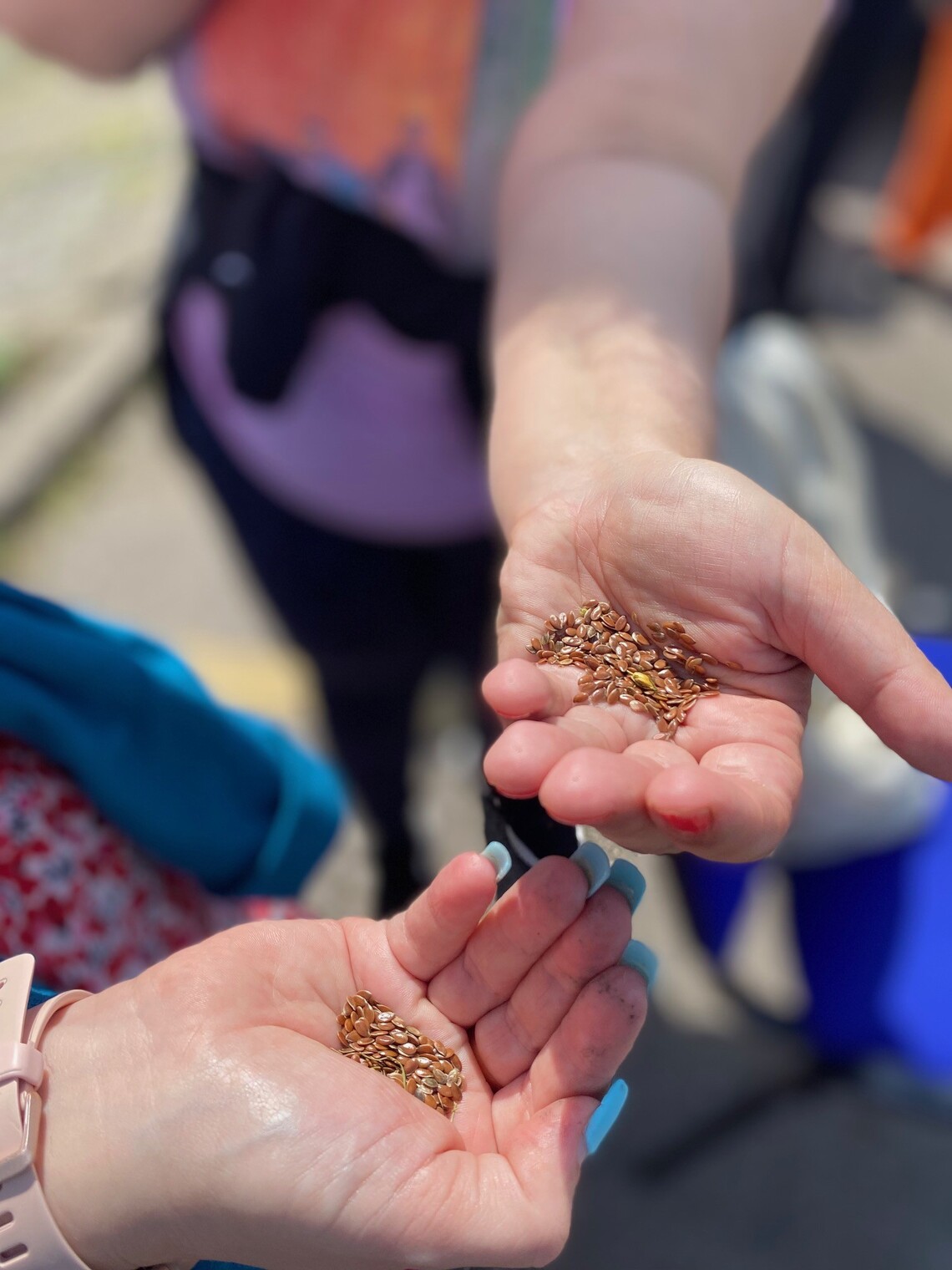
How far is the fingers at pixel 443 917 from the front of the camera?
→ 3.55 feet

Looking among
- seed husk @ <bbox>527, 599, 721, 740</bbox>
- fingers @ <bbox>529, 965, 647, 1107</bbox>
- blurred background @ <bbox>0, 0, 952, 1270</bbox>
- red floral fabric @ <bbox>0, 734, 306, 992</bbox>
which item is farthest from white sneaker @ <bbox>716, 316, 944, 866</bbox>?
red floral fabric @ <bbox>0, 734, 306, 992</bbox>

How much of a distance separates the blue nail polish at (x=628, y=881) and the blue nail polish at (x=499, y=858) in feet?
0.34

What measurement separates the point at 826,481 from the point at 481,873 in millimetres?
1520

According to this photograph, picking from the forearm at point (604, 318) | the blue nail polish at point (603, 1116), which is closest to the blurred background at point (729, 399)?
the blue nail polish at point (603, 1116)

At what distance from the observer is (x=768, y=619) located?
3.86 ft

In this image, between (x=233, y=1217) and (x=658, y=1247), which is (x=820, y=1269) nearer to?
(x=658, y=1247)

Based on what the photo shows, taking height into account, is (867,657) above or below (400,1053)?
above

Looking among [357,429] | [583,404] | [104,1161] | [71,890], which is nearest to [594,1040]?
[104,1161]

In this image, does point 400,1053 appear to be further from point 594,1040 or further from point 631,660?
point 631,660

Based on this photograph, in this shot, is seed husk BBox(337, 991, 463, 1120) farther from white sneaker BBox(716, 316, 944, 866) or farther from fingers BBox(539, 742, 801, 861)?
white sneaker BBox(716, 316, 944, 866)

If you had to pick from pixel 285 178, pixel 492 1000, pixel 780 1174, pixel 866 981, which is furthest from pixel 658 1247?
pixel 285 178

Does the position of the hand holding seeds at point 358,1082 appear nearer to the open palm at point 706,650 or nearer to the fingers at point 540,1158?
the fingers at point 540,1158

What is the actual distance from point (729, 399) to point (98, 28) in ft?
4.10

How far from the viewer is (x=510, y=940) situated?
1.11 metres
